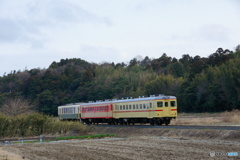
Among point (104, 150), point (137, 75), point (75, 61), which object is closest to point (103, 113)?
point (104, 150)

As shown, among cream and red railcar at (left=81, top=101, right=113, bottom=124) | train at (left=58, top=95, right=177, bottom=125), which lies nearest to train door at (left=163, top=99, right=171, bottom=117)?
train at (left=58, top=95, right=177, bottom=125)

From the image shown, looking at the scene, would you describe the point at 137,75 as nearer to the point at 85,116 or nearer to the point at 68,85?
the point at 68,85

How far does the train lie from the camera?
3669 cm

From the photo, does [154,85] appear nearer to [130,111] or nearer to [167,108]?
[130,111]

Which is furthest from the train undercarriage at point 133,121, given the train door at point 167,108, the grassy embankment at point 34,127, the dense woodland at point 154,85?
the dense woodland at point 154,85

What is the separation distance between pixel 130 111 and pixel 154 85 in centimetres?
3565

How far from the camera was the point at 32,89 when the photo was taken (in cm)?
9106

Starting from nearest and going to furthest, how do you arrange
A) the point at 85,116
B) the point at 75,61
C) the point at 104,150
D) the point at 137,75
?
the point at 104,150 → the point at 85,116 → the point at 137,75 → the point at 75,61

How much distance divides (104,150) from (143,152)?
2.54m

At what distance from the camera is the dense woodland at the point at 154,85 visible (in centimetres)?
6231

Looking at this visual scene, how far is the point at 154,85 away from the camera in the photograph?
7550cm

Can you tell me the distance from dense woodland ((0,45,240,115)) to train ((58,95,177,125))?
2050 centimetres

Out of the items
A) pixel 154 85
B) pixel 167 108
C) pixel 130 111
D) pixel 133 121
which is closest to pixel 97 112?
pixel 133 121

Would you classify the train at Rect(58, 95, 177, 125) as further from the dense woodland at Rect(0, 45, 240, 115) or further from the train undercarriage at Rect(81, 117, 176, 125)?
the dense woodland at Rect(0, 45, 240, 115)
